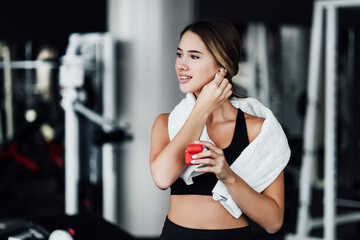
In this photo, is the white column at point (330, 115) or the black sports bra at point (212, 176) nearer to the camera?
the black sports bra at point (212, 176)

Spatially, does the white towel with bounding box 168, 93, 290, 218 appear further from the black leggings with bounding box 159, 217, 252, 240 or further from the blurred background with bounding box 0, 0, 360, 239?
the blurred background with bounding box 0, 0, 360, 239

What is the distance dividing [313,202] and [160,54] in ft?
8.16

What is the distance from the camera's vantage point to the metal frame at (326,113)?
12.7 feet

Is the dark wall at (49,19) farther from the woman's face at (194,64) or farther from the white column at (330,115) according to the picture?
the woman's face at (194,64)

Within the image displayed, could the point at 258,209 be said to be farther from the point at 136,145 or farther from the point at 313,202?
the point at 313,202

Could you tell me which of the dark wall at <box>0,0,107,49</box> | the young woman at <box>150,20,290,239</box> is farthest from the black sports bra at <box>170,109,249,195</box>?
the dark wall at <box>0,0,107,49</box>

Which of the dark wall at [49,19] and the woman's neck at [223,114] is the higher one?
the dark wall at [49,19]

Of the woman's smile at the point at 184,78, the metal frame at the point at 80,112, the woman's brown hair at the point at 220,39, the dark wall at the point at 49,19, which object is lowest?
the metal frame at the point at 80,112

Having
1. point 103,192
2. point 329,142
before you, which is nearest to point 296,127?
point 329,142

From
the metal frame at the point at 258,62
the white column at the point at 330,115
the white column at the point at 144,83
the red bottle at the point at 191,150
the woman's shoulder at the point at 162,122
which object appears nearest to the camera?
the red bottle at the point at 191,150

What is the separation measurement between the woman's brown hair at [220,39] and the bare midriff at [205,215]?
0.36 metres

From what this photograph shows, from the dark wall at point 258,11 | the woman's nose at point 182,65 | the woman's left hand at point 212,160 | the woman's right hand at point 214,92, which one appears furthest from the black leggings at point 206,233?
the dark wall at point 258,11

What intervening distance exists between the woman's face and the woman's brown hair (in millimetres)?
15

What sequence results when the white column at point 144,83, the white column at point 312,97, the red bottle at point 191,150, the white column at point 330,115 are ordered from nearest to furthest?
the red bottle at point 191,150, the white column at point 330,115, the white column at point 312,97, the white column at point 144,83
